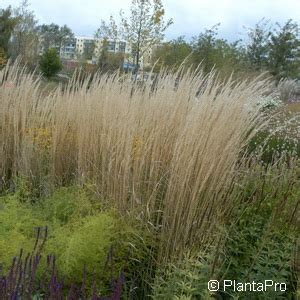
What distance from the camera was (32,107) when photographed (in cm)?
376

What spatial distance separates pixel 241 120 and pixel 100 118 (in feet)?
3.48

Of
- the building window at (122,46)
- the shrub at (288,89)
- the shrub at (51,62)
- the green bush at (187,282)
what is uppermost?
the building window at (122,46)

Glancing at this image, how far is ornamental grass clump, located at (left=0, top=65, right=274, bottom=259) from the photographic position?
237 centimetres

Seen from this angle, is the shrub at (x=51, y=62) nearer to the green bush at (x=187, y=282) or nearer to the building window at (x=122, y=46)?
the building window at (x=122, y=46)

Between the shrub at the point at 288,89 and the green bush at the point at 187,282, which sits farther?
the shrub at the point at 288,89

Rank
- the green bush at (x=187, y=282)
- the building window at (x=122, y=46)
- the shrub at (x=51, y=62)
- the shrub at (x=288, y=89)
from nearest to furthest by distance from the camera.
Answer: the green bush at (x=187, y=282)
the building window at (x=122, y=46)
the shrub at (x=288, y=89)
the shrub at (x=51, y=62)

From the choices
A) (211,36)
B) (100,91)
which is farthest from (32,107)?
(211,36)

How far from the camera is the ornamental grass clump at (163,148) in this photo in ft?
7.77

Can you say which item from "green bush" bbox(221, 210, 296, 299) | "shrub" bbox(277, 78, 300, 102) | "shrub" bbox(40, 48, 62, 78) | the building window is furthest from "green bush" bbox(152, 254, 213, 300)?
"shrub" bbox(40, 48, 62, 78)

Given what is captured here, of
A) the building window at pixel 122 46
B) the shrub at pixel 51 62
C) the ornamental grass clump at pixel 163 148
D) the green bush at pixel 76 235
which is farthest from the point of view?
the shrub at pixel 51 62

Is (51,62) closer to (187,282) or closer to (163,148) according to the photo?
(163,148)

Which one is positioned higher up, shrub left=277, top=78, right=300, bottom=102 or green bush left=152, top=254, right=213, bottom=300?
shrub left=277, top=78, right=300, bottom=102

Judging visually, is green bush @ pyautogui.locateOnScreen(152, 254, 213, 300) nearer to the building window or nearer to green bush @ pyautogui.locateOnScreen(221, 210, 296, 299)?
green bush @ pyautogui.locateOnScreen(221, 210, 296, 299)

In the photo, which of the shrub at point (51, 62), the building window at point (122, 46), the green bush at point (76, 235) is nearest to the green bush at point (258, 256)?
the green bush at point (76, 235)
